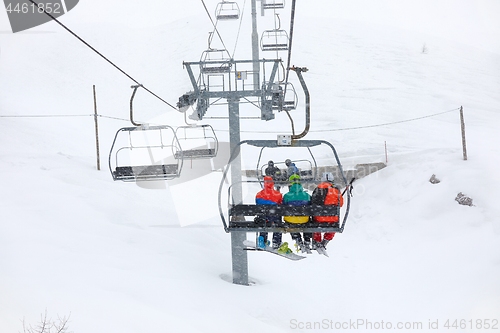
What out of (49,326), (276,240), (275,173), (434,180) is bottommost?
(434,180)

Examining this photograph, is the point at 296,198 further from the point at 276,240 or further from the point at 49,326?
the point at 49,326

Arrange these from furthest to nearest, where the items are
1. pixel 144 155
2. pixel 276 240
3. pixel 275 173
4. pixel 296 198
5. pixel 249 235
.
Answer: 1. pixel 144 155
2. pixel 249 235
3. pixel 276 240
4. pixel 275 173
5. pixel 296 198

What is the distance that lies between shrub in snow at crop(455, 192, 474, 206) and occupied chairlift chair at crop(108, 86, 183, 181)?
9.34 m

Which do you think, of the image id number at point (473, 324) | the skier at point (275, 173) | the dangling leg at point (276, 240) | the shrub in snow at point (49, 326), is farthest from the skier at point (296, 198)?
the image id number at point (473, 324)

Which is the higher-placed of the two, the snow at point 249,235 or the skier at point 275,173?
the skier at point 275,173

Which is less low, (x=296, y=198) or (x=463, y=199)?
(x=296, y=198)

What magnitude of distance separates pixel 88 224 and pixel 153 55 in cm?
3534

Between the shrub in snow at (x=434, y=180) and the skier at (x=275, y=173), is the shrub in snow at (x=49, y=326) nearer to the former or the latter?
the skier at (x=275, y=173)

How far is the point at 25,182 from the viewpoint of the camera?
1504 cm

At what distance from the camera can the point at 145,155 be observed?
1171 inches

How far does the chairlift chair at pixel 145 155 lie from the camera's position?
29.9 feet

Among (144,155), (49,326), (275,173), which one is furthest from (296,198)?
(144,155)

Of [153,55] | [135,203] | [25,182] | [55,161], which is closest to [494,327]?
[135,203]

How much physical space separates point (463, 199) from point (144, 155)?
18979mm
